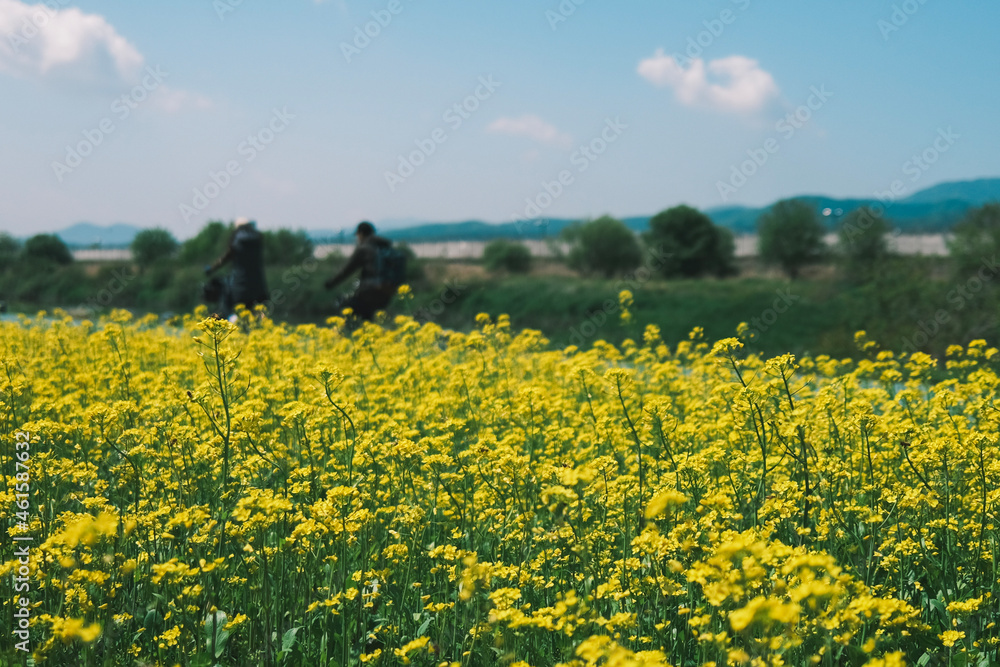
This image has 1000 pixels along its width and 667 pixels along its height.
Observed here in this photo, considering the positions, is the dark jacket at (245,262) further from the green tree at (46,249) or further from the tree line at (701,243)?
the green tree at (46,249)

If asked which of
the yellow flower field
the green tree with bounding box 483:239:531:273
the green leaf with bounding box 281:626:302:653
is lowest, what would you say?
the green leaf with bounding box 281:626:302:653

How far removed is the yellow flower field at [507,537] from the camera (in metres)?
2.61

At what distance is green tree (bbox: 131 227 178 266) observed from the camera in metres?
44.0

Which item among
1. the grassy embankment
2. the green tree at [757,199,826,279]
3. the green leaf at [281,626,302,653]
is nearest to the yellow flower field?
the green leaf at [281,626,302,653]

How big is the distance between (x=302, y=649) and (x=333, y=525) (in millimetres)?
585

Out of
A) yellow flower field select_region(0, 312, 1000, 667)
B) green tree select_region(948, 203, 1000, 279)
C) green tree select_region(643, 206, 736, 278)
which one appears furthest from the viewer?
green tree select_region(643, 206, 736, 278)

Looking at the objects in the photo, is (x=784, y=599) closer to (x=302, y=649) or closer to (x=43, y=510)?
(x=302, y=649)

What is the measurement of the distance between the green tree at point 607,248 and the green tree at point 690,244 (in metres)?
2.95

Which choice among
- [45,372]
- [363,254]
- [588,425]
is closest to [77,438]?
[45,372]
